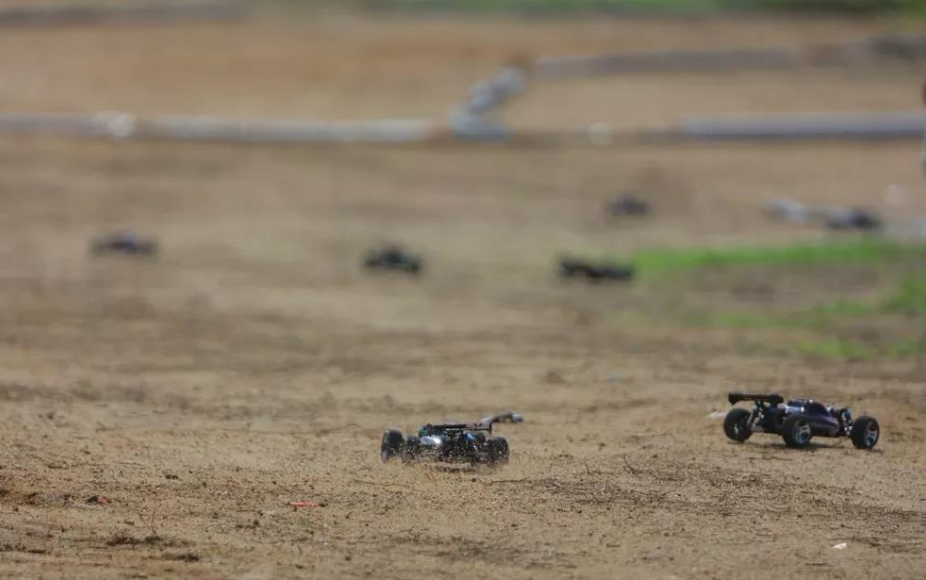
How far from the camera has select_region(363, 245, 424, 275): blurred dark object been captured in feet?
57.4

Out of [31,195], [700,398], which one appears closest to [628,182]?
[31,195]

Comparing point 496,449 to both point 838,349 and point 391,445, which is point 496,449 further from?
point 838,349

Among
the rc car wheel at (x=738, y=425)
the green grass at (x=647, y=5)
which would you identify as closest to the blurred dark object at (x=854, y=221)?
the rc car wheel at (x=738, y=425)

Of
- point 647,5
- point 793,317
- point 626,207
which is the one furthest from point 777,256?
point 647,5

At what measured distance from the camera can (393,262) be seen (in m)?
17.6

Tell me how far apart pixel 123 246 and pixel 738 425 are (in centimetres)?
1060

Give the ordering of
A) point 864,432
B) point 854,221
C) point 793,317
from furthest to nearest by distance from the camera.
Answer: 1. point 854,221
2. point 793,317
3. point 864,432

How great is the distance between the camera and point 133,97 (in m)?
30.0

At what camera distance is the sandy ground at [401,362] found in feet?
23.1

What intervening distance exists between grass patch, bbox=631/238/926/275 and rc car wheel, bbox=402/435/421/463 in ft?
32.7

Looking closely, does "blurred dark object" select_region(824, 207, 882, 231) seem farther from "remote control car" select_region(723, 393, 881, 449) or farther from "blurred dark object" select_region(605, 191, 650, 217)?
"remote control car" select_region(723, 393, 881, 449)

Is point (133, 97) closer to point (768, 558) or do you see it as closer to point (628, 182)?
point (628, 182)

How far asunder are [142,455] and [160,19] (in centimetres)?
3223

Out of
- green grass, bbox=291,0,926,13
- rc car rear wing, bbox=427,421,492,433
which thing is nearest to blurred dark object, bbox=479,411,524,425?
rc car rear wing, bbox=427,421,492,433
